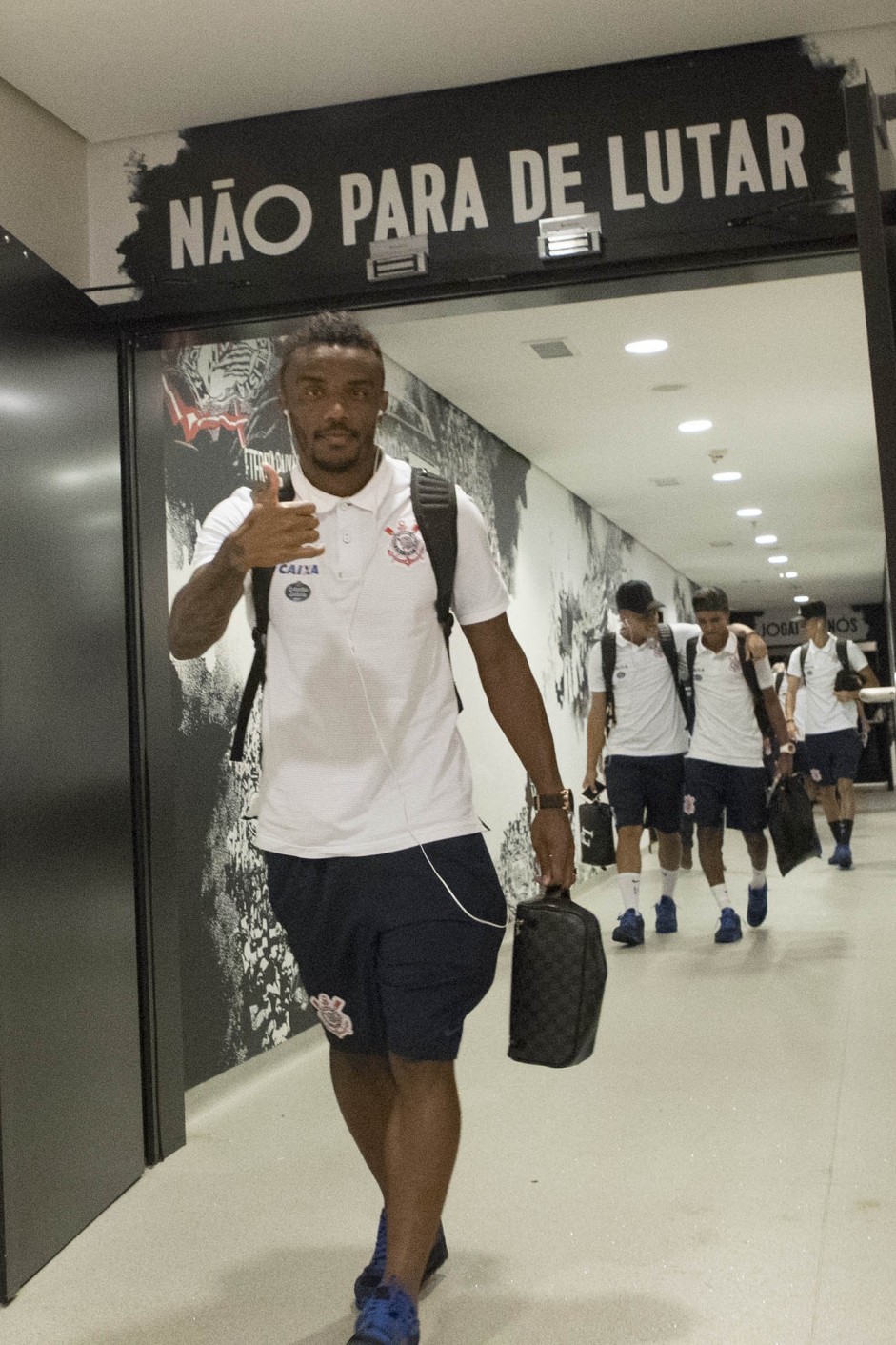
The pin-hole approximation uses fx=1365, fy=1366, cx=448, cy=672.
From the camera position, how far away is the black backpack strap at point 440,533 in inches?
87.0

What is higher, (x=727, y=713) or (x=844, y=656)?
(x=844, y=656)

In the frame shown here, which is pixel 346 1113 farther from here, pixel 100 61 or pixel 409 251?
pixel 100 61

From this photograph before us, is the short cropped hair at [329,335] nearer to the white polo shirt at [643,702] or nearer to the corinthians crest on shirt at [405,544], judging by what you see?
the corinthians crest on shirt at [405,544]

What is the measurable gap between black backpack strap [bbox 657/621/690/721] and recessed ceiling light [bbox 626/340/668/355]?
1284 millimetres

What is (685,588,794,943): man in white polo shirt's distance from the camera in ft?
20.8

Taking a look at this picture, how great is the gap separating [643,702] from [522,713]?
417 cm

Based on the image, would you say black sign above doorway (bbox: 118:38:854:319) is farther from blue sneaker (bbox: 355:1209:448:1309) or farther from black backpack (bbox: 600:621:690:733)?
black backpack (bbox: 600:621:690:733)

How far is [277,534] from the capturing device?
76.2 inches

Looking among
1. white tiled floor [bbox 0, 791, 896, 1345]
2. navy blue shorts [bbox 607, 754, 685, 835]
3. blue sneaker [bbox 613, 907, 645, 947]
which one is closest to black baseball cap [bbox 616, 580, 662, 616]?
navy blue shorts [bbox 607, 754, 685, 835]

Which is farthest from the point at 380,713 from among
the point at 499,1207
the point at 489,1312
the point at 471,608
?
the point at 499,1207

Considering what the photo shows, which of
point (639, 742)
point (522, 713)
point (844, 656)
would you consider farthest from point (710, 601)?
point (522, 713)

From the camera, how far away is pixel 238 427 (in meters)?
4.33

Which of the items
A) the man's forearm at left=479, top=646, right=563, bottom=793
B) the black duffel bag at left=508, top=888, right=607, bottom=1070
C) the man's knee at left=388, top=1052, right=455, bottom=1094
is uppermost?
the man's forearm at left=479, top=646, right=563, bottom=793

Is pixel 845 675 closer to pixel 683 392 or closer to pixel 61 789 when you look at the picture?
pixel 683 392
